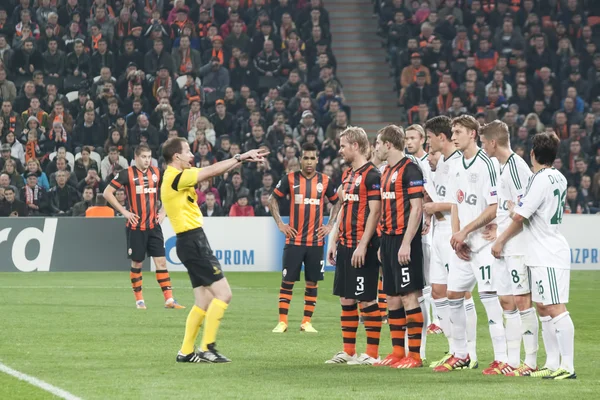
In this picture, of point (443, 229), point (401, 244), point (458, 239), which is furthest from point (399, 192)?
point (443, 229)

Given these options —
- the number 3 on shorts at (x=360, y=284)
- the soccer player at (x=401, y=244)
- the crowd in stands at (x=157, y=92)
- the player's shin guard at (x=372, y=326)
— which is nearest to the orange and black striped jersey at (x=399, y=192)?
the soccer player at (x=401, y=244)

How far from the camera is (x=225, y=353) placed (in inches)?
418

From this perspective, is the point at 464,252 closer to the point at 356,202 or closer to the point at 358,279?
the point at 358,279

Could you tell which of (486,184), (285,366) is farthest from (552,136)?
(285,366)

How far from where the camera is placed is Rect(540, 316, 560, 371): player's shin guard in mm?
8797

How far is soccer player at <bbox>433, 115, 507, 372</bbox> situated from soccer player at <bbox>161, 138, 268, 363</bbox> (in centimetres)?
203

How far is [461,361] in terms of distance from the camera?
952cm

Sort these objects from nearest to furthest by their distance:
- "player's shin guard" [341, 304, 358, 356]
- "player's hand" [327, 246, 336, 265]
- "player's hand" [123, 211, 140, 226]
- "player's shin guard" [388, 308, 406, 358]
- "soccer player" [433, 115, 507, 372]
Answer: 1. "soccer player" [433, 115, 507, 372]
2. "player's shin guard" [388, 308, 406, 358]
3. "player's shin guard" [341, 304, 358, 356]
4. "player's hand" [327, 246, 336, 265]
5. "player's hand" [123, 211, 140, 226]

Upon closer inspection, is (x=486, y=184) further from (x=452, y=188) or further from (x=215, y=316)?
(x=215, y=316)

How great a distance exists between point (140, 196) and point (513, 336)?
7.88 meters

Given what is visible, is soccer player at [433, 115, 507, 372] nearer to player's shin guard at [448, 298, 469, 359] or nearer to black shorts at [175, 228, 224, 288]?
player's shin guard at [448, 298, 469, 359]

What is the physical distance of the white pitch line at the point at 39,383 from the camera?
26.0 feet

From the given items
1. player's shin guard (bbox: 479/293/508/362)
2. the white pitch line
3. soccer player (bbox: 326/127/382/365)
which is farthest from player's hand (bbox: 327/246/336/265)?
the white pitch line

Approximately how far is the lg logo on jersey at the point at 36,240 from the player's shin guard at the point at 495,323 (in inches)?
514
